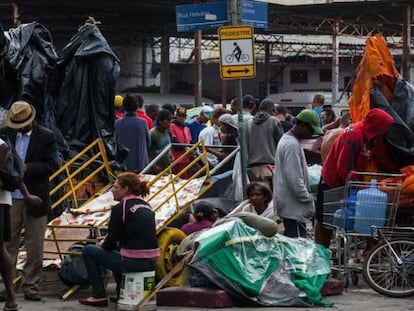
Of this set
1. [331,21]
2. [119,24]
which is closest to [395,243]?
[331,21]

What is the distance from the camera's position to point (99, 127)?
1314cm

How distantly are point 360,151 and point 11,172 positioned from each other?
3809mm

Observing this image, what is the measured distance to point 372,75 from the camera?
11.6 metres

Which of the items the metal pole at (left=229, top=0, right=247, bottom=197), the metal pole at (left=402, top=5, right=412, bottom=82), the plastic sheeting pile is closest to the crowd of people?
the plastic sheeting pile

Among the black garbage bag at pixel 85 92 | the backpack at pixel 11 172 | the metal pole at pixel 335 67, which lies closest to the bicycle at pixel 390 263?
the backpack at pixel 11 172

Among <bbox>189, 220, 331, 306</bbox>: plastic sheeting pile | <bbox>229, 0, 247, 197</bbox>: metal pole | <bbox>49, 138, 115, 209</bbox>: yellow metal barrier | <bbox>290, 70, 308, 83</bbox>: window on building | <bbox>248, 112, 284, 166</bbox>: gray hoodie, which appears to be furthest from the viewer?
<bbox>290, 70, 308, 83</bbox>: window on building

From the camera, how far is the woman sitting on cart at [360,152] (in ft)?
34.6

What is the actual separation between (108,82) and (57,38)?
101ft

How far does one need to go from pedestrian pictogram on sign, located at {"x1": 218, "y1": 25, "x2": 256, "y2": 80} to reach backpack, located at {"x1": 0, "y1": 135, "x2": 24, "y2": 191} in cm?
333

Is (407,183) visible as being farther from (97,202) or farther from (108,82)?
(108,82)

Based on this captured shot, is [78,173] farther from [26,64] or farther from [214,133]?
[214,133]

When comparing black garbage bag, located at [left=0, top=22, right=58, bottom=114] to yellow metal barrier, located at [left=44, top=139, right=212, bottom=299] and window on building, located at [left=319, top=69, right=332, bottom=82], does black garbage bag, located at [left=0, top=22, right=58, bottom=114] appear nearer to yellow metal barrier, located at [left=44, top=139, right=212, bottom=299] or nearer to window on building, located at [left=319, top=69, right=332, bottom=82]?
yellow metal barrier, located at [left=44, top=139, right=212, bottom=299]

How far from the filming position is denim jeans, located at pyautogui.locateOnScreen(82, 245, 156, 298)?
8930mm

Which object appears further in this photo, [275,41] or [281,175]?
[275,41]
